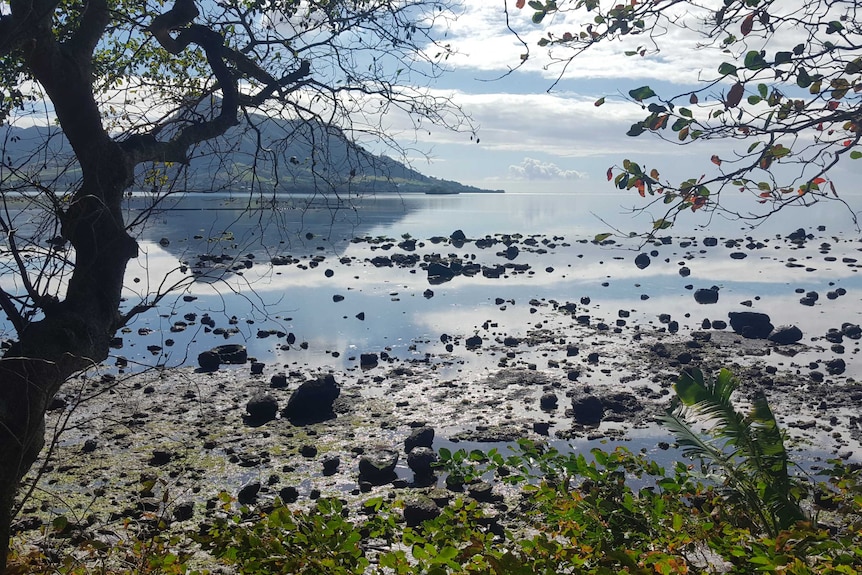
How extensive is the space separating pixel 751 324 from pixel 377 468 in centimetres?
1803

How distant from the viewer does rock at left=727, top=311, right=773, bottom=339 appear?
24.5 metres

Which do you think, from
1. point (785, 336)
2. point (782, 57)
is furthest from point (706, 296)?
point (782, 57)

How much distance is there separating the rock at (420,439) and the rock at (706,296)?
22356 millimetres

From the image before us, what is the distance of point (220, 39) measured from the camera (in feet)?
24.0

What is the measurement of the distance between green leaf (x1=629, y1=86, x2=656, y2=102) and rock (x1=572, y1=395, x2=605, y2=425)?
1204 centimetres

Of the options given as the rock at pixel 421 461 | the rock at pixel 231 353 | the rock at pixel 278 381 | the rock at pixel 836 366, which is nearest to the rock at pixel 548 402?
the rock at pixel 421 461

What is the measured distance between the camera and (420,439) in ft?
46.8

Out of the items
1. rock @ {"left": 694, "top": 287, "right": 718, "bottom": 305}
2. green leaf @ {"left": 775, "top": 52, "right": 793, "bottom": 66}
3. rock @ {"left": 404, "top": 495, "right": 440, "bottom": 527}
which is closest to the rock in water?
rock @ {"left": 694, "top": 287, "right": 718, "bottom": 305}

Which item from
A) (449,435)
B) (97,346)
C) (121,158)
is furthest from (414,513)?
(121,158)

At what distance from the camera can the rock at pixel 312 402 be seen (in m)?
16.3

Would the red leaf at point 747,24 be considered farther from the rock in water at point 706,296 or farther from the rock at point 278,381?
the rock in water at point 706,296

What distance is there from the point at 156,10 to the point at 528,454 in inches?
299

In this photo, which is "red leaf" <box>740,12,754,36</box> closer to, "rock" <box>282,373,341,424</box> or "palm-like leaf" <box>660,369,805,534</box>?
"palm-like leaf" <box>660,369,805,534</box>

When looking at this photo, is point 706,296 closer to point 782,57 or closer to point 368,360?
point 368,360
